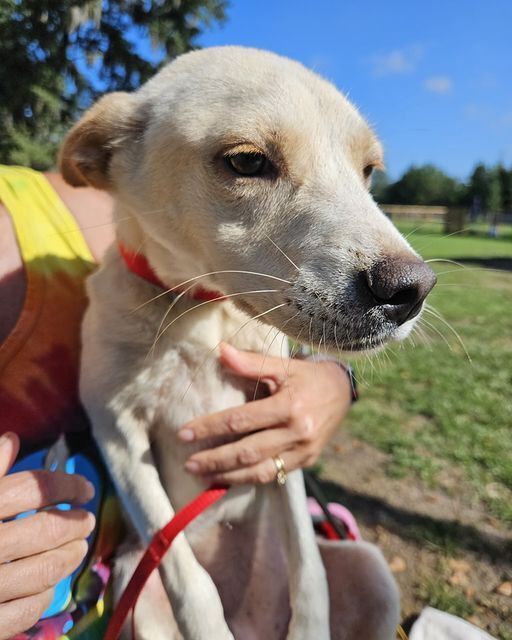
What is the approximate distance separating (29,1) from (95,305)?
681 inches

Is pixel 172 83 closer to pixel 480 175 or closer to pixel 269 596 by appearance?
pixel 269 596

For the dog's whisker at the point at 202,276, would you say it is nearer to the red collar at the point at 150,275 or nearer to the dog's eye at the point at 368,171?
Result: the red collar at the point at 150,275

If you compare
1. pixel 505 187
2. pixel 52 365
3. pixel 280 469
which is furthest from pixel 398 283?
pixel 505 187

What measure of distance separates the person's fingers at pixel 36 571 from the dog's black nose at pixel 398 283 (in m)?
1.02

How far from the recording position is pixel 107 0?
1803 centimetres

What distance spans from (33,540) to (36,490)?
0.39ft

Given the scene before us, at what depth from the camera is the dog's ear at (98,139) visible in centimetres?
170

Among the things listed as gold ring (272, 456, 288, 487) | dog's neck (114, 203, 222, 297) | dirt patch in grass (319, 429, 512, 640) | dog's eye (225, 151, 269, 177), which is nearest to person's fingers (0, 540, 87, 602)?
gold ring (272, 456, 288, 487)

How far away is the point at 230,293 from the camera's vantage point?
1447mm

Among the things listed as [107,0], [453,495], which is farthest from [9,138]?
[453,495]

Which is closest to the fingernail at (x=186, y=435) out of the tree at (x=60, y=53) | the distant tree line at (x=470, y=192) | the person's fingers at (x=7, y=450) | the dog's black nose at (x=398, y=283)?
the person's fingers at (x=7, y=450)

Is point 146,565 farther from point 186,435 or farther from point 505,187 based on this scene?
point 505,187

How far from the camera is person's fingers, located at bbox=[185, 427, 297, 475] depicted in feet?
5.37

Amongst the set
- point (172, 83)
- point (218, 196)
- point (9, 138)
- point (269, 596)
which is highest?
point (9, 138)
